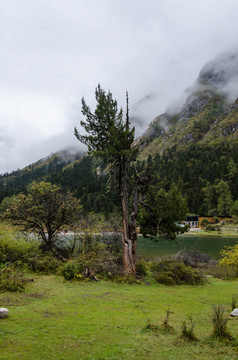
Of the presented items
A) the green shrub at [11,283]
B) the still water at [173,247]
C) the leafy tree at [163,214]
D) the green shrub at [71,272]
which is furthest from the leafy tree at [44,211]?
the still water at [173,247]

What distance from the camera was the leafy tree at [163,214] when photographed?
65.4 ft

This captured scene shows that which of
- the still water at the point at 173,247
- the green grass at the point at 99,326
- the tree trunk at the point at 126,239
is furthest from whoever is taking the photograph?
the still water at the point at 173,247

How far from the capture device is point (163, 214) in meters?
20.0

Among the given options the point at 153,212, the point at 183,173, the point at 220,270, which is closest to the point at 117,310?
the point at 153,212

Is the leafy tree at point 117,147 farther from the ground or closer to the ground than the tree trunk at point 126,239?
farther from the ground

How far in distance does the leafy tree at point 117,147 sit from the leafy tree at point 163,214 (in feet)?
4.89

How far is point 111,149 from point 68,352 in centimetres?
1481

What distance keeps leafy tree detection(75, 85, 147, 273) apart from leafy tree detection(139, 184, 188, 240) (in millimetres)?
1490

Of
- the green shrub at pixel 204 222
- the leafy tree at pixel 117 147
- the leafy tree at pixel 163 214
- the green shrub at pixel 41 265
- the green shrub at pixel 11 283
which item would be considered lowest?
the green shrub at pixel 204 222

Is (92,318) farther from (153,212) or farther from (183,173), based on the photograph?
(183,173)

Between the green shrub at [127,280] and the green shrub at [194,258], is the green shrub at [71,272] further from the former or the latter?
the green shrub at [194,258]

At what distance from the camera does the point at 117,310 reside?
967 cm

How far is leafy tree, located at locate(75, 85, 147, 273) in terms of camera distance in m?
19.3

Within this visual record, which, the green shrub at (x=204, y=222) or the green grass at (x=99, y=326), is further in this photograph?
the green shrub at (x=204, y=222)
